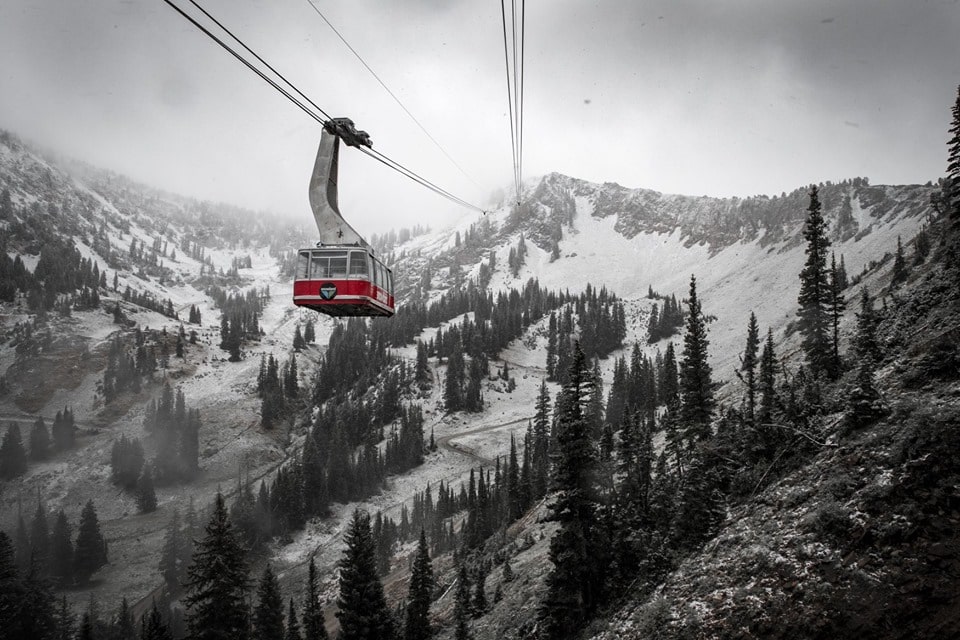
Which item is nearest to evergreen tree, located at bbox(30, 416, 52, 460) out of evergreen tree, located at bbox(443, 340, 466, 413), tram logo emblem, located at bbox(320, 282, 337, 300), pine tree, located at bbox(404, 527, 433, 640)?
evergreen tree, located at bbox(443, 340, 466, 413)

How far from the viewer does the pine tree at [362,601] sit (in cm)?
3067

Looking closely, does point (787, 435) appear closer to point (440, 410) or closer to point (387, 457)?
point (387, 457)

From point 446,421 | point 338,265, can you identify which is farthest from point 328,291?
point 446,421

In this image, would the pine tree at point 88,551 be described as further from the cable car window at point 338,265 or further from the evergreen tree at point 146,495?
the cable car window at point 338,265

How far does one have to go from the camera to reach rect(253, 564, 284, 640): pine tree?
3925cm

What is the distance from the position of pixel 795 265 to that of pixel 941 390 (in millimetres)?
169965

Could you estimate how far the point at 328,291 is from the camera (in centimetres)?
1738

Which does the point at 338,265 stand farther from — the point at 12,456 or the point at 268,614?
the point at 12,456

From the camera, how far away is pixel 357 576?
31.4 metres

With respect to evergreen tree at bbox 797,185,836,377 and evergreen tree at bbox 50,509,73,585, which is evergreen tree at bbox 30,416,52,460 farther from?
evergreen tree at bbox 797,185,836,377

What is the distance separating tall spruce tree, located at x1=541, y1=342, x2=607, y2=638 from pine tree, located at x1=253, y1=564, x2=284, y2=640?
25.2 m

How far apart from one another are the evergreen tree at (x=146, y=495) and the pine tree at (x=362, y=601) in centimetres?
9809

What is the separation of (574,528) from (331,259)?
1933cm

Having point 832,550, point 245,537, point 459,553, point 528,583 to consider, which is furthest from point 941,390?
point 245,537
